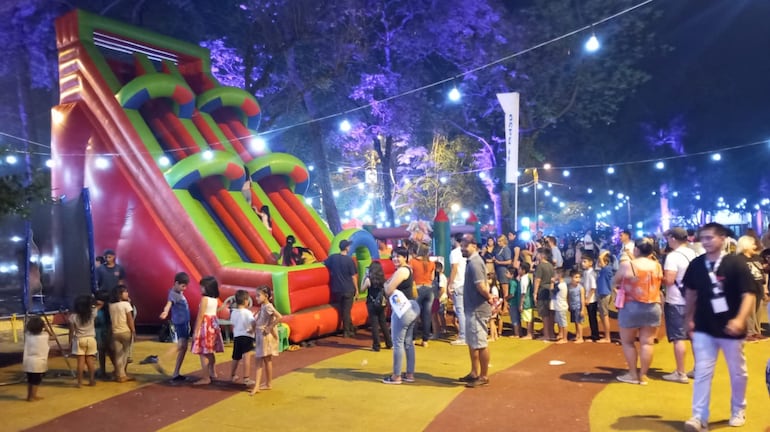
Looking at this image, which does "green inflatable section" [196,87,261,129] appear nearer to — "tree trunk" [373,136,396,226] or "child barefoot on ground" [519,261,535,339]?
"child barefoot on ground" [519,261,535,339]

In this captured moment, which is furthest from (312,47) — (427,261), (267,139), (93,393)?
(93,393)

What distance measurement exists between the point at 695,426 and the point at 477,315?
2553 mm

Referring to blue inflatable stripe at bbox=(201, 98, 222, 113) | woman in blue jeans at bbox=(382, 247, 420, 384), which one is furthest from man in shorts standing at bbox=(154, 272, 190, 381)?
blue inflatable stripe at bbox=(201, 98, 222, 113)

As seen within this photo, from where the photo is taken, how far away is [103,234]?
12.0 meters

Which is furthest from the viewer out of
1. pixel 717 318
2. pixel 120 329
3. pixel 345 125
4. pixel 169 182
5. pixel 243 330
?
pixel 345 125

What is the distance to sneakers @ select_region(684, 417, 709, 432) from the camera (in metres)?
5.43

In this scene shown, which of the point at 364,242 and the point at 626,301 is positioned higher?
the point at 364,242

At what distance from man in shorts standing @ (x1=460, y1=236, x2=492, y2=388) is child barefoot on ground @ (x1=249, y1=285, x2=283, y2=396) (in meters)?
2.28

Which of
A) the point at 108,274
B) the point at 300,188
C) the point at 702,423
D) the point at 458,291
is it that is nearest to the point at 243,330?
the point at 458,291

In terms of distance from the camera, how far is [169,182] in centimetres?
1130

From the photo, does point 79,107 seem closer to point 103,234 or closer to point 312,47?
point 103,234

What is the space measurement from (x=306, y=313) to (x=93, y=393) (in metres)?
3.69

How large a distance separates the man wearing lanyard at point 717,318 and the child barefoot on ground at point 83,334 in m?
6.83

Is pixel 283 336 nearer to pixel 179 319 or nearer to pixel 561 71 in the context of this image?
pixel 179 319
